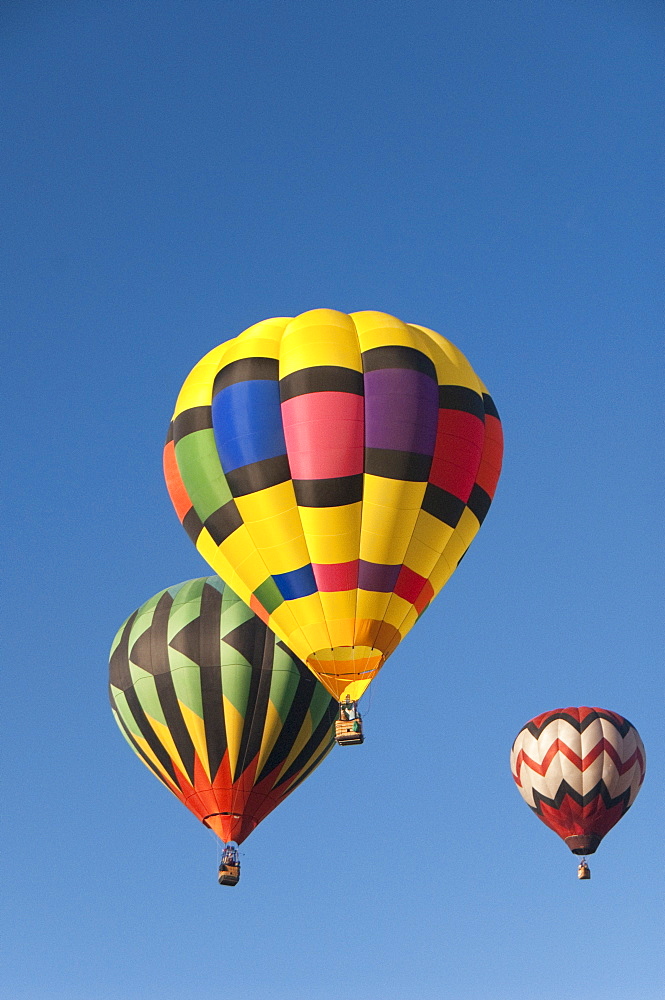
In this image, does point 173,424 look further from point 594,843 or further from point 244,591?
point 594,843

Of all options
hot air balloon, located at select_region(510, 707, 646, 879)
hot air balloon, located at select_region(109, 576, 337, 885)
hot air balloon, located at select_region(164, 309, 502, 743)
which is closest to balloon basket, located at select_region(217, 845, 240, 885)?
hot air balloon, located at select_region(109, 576, 337, 885)

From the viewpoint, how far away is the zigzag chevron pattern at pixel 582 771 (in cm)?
2914

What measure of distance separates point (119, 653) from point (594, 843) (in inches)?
358

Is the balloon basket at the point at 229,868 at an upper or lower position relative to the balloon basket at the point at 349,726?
lower

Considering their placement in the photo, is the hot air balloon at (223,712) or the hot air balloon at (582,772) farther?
the hot air balloon at (582,772)

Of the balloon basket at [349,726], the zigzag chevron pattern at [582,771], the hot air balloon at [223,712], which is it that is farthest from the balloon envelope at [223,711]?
the zigzag chevron pattern at [582,771]

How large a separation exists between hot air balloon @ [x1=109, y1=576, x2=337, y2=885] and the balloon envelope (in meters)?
0.01

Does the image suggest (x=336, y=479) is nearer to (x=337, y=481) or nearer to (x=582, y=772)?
(x=337, y=481)

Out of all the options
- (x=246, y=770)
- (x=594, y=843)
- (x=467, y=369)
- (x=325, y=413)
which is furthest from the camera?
(x=594, y=843)

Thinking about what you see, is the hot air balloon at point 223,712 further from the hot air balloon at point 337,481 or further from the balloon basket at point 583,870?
the balloon basket at point 583,870

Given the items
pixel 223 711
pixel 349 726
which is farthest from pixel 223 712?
pixel 349 726

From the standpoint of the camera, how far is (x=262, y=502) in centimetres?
2152

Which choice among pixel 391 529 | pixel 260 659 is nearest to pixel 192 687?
pixel 260 659

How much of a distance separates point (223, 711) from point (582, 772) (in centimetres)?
770
